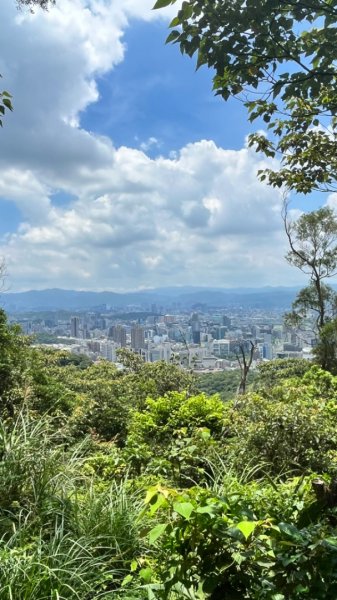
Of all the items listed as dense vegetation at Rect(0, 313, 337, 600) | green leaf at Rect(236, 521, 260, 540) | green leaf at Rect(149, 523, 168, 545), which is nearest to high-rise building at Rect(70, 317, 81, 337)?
dense vegetation at Rect(0, 313, 337, 600)

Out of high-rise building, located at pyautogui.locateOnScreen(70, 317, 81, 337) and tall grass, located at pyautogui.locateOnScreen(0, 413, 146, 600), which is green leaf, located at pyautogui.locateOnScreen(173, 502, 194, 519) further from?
high-rise building, located at pyautogui.locateOnScreen(70, 317, 81, 337)

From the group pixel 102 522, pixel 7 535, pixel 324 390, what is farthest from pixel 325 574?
pixel 324 390

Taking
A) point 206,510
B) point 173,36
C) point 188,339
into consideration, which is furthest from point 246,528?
point 188,339

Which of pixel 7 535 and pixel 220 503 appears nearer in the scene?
pixel 220 503

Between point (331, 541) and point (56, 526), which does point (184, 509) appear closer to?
point (331, 541)

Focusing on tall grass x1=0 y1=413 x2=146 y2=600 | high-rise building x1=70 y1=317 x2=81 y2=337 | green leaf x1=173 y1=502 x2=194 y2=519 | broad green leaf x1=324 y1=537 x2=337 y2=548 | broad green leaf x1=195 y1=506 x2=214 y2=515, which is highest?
green leaf x1=173 y1=502 x2=194 y2=519

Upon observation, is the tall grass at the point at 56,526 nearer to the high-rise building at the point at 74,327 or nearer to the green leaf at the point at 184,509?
the green leaf at the point at 184,509

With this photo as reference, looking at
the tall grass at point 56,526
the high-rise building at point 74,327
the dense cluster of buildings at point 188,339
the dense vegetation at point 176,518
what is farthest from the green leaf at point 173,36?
the high-rise building at point 74,327

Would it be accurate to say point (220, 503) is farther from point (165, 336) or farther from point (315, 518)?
point (165, 336)
